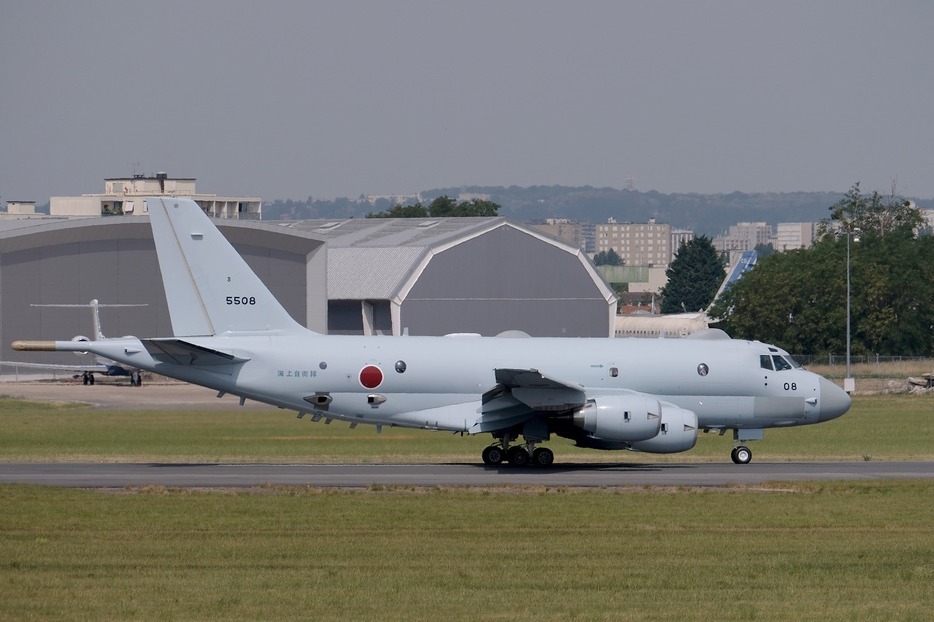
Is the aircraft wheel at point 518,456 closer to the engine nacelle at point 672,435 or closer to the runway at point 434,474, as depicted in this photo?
the runway at point 434,474

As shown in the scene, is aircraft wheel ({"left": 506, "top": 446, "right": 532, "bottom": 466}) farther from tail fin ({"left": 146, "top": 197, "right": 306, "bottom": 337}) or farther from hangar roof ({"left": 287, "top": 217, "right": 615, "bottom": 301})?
hangar roof ({"left": 287, "top": 217, "right": 615, "bottom": 301})

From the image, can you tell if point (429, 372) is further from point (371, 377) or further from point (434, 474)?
point (434, 474)

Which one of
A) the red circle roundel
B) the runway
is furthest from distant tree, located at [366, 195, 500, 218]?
the red circle roundel

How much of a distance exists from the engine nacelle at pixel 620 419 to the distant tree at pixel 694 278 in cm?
13648

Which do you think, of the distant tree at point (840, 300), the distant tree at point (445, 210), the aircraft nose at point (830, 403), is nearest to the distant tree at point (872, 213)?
the distant tree at point (840, 300)

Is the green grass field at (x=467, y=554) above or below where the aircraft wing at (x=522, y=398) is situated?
below

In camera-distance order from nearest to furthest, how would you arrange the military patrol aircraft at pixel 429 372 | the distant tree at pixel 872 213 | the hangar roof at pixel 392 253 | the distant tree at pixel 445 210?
the military patrol aircraft at pixel 429 372, the hangar roof at pixel 392 253, the distant tree at pixel 872 213, the distant tree at pixel 445 210

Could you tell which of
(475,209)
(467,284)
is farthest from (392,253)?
(475,209)

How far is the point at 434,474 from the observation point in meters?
30.0

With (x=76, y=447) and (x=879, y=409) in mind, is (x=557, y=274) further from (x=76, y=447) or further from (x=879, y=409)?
(x=76, y=447)

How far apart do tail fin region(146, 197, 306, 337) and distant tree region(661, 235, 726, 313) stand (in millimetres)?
136534

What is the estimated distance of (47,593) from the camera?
51.5 feet

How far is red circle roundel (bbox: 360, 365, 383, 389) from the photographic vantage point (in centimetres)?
3178

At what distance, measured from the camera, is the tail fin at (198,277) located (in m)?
32.6
